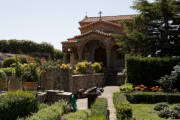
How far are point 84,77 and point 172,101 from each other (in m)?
8.06

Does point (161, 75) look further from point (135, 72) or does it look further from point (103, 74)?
point (103, 74)

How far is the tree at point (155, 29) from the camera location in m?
22.8

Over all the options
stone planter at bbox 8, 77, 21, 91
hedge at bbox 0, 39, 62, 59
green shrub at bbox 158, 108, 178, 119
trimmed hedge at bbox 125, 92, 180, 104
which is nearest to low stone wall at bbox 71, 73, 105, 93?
trimmed hedge at bbox 125, 92, 180, 104

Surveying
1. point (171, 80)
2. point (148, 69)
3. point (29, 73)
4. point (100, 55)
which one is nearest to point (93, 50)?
point (100, 55)

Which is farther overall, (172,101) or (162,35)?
(162,35)

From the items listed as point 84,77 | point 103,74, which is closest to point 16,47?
point 103,74

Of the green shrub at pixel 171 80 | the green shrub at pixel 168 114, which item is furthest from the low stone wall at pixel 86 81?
the green shrub at pixel 168 114

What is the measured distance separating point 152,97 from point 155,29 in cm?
1014

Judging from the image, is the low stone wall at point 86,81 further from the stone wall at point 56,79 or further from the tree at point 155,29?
the tree at point 155,29

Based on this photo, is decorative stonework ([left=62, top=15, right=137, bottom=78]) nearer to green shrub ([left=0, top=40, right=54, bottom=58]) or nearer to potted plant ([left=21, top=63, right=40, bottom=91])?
green shrub ([left=0, top=40, right=54, bottom=58])

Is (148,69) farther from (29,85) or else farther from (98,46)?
(29,85)

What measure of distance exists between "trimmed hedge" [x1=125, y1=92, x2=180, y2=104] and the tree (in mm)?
7865

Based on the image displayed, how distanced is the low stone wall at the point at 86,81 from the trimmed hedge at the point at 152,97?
443 centimetres

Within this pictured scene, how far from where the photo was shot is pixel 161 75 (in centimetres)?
2088
